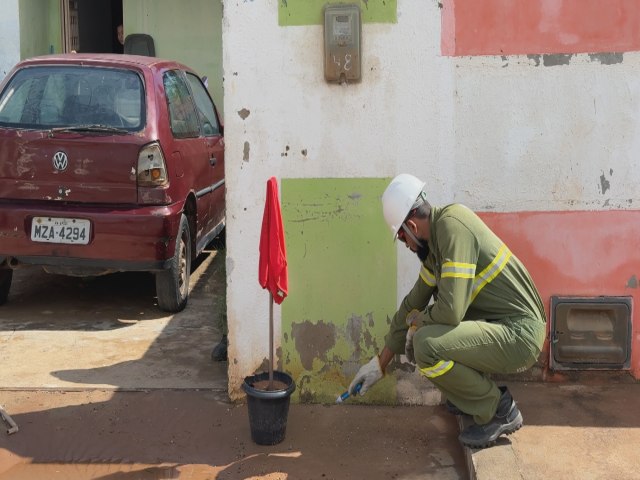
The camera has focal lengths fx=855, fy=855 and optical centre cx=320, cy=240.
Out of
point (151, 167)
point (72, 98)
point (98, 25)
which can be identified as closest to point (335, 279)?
point (151, 167)

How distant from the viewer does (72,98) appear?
6160mm

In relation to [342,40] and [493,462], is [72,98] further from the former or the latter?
[493,462]

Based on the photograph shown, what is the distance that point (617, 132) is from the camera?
4691 millimetres

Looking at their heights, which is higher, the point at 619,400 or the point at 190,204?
the point at 190,204

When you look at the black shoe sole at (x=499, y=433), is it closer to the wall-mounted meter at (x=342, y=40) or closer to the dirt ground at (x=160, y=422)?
the dirt ground at (x=160, y=422)

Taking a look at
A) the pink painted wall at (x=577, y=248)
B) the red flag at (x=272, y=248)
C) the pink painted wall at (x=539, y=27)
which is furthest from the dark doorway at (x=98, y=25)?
the pink painted wall at (x=577, y=248)

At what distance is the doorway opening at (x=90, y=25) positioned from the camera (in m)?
11.5

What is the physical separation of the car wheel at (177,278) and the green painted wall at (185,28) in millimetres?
4832

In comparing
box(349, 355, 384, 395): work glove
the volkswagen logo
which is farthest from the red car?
box(349, 355, 384, 395): work glove

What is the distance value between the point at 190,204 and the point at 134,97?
0.99 m

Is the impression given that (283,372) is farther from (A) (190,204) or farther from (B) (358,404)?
(A) (190,204)

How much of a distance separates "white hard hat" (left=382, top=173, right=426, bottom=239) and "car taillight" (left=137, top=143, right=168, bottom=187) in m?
2.47

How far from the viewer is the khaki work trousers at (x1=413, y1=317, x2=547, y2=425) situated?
3988 millimetres

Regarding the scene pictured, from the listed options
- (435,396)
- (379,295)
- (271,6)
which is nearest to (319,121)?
(271,6)
